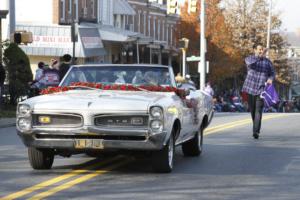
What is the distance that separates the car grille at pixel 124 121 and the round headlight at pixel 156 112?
86mm

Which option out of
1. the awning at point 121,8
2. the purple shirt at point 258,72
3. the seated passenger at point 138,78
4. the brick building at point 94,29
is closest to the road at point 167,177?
the seated passenger at point 138,78

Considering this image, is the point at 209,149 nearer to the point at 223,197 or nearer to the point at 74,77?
the point at 74,77

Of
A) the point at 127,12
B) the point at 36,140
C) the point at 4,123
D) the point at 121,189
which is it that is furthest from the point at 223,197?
the point at 127,12

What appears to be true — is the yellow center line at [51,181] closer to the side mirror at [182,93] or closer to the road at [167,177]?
the road at [167,177]

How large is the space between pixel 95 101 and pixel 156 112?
78cm

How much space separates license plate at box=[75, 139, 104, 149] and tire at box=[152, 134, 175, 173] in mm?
797

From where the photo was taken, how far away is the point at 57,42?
127 feet

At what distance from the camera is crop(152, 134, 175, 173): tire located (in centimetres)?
918

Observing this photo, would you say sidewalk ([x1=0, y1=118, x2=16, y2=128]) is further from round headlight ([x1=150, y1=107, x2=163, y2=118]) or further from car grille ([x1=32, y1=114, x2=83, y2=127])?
round headlight ([x1=150, y1=107, x2=163, y2=118])

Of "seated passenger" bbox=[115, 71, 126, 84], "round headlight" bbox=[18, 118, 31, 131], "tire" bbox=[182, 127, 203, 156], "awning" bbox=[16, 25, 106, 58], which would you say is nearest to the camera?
"round headlight" bbox=[18, 118, 31, 131]

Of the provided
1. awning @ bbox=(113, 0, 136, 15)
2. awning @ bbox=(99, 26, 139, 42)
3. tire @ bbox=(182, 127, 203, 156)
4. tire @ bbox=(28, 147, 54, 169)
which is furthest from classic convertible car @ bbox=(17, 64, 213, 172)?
awning @ bbox=(113, 0, 136, 15)

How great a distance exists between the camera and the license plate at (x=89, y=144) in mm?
8781

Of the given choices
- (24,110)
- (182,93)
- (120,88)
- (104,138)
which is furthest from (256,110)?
(24,110)

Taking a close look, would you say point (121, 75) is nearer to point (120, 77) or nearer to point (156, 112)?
point (120, 77)
